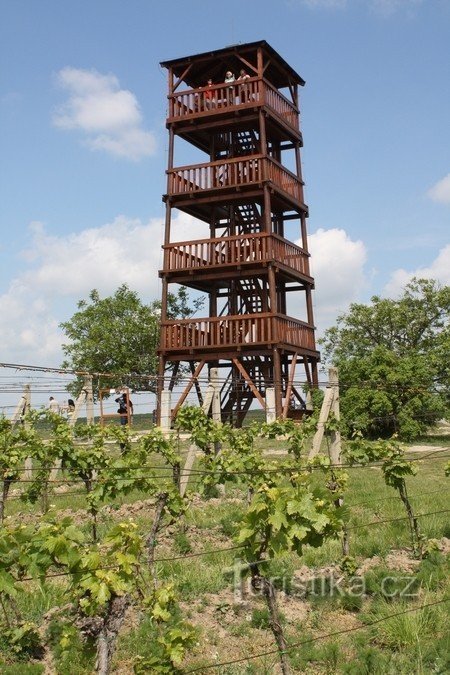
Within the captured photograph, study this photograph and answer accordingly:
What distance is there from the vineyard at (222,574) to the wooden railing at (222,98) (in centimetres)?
1490

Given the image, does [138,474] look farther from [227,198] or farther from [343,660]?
[227,198]

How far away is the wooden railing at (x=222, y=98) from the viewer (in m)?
23.8

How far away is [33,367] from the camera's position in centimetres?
714

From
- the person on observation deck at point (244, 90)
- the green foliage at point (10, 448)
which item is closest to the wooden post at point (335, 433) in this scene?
the green foliage at point (10, 448)

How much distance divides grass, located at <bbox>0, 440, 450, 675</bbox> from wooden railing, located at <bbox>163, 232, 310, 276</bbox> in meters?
13.4

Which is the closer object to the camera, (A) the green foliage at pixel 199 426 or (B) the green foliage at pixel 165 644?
(B) the green foliage at pixel 165 644

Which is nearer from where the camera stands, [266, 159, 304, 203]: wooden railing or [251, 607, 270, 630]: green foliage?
[251, 607, 270, 630]: green foliage

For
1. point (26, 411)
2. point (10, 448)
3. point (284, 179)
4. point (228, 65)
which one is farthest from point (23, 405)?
point (228, 65)

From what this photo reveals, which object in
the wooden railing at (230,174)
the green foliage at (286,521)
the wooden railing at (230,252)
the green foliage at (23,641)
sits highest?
the wooden railing at (230,174)

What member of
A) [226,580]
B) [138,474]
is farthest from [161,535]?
[226,580]

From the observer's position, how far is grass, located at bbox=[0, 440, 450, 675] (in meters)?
6.00

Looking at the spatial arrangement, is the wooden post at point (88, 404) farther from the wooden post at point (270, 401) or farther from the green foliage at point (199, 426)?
the wooden post at point (270, 401)

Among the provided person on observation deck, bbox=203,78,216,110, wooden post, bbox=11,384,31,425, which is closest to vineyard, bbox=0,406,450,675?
wooden post, bbox=11,384,31,425

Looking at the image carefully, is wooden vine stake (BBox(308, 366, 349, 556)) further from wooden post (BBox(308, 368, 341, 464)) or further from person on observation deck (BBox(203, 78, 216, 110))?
person on observation deck (BBox(203, 78, 216, 110))
